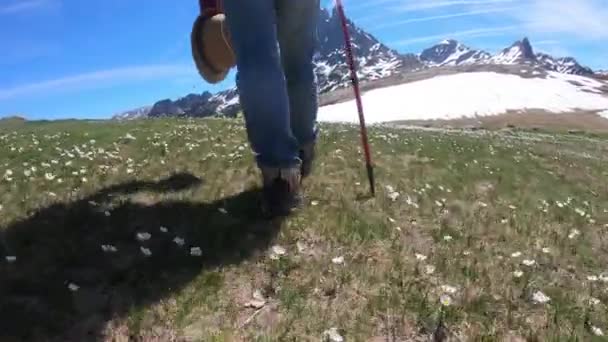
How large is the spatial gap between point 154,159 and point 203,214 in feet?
17.8

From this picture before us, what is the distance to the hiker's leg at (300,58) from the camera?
30.8ft

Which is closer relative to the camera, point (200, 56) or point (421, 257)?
point (421, 257)

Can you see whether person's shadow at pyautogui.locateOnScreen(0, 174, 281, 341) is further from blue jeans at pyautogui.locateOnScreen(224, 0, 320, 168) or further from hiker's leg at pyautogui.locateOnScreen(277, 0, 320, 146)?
hiker's leg at pyautogui.locateOnScreen(277, 0, 320, 146)

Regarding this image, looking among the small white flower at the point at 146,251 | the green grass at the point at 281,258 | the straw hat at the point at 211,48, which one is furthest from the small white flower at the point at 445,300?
the straw hat at the point at 211,48

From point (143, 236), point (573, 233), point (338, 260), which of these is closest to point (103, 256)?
point (143, 236)

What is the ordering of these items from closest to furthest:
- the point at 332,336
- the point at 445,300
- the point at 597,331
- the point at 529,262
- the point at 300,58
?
the point at 332,336, the point at 597,331, the point at 445,300, the point at 529,262, the point at 300,58

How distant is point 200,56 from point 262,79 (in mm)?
3006

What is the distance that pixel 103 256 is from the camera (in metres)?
7.48

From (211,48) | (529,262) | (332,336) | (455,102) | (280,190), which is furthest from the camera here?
(455,102)

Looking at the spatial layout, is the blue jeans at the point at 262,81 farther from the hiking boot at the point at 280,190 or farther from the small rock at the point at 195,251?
the small rock at the point at 195,251

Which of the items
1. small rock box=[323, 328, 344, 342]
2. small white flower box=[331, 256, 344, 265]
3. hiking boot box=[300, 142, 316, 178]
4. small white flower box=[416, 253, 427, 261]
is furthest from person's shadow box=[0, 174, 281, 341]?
small white flower box=[416, 253, 427, 261]

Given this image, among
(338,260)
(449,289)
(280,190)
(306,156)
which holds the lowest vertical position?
(449,289)

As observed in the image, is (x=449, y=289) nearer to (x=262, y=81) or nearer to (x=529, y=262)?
(x=529, y=262)

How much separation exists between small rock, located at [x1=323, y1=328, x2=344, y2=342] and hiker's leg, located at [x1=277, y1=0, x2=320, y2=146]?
4763 millimetres
